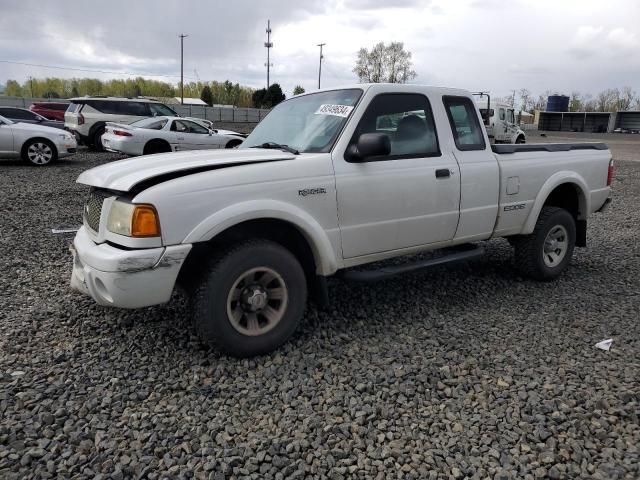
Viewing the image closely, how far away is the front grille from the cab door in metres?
1.61

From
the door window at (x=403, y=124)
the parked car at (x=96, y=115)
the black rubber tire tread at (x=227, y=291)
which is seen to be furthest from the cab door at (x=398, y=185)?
the parked car at (x=96, y=115)

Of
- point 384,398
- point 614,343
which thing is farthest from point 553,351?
point 384,398

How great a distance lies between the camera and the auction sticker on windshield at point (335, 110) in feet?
12.5

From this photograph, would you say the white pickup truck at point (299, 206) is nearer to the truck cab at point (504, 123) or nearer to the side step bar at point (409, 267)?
the side step bar at point (409, 267)

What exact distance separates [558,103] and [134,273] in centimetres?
8044

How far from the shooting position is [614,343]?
12.2 ft

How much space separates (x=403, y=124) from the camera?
405 centimetres

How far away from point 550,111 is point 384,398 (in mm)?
79597

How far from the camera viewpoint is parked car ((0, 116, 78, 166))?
39.9 ft

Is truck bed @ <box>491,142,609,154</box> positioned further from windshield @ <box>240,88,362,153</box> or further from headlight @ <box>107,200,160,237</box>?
headlight @ <box>107,200,160,237</box>

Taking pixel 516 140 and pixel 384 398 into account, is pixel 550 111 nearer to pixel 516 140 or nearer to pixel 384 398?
pixel 516 140

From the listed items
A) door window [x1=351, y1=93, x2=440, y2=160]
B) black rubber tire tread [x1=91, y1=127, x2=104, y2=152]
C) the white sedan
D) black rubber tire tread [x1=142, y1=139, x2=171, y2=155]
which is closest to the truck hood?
door window [x1=351, y1=93, x2=440, y2=160]

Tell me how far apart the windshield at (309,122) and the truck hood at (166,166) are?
0.29m

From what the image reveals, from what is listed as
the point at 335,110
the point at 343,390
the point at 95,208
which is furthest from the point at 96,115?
the point at 343,390
